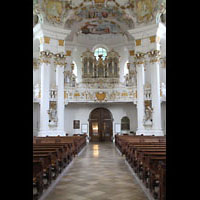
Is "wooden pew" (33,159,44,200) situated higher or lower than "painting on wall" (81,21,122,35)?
lower

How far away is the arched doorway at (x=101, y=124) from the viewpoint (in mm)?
26875

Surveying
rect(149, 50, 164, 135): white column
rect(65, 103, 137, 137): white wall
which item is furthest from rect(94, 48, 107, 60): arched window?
rect(149, 50, 164, 135): white column

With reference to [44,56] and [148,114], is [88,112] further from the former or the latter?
[44,56]

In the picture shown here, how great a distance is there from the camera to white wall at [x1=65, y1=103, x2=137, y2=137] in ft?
86.3

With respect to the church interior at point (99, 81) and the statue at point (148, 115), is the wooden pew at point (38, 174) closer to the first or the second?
the church interior at point (99, 81)

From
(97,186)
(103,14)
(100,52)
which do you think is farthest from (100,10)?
(97,186)

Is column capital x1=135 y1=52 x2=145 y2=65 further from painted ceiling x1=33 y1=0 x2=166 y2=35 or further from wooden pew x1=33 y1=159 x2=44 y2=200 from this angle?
wooden pew x1=33 y1=159 x2=44 y2=200

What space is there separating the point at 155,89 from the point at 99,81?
640 cm

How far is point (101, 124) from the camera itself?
27.0 meters

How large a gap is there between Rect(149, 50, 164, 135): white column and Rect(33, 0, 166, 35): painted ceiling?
2969 millimetres
